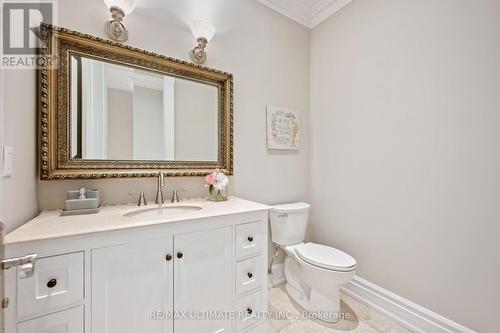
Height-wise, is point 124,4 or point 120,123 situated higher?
point 124,4

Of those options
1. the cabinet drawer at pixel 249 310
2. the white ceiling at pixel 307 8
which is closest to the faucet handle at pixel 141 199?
the cabinet drawer at pixel 249 310

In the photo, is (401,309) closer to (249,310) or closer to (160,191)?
(249,310)

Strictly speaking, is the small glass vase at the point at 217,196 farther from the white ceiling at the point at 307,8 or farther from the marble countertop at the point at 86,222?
the white ceiling at the point at 307,8

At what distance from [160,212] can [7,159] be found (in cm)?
71

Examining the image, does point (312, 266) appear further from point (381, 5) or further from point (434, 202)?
point (381, 5)

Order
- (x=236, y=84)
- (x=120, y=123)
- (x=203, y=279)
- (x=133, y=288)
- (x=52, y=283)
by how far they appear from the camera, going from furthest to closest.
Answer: (x=236, y=84) < (x=120, y=123) < (x=203, y=279) < (x=133, y=288) < (x=52, y=283)

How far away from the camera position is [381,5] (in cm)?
163

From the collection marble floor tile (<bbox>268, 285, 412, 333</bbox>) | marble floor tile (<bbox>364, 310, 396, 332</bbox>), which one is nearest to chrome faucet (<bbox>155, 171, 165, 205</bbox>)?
marble floor tile (<bbox>268, 285, 412, 333</bbox>)

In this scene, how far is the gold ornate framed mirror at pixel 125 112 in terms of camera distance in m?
1.11

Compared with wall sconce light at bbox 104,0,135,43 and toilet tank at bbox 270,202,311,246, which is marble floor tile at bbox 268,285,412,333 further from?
wall sconce light at bbox 104,0,135,43

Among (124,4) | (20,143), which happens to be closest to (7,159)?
(20,143)

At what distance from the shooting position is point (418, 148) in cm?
143

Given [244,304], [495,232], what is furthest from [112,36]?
[495,232]

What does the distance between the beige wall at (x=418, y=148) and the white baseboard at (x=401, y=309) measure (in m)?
0.05
